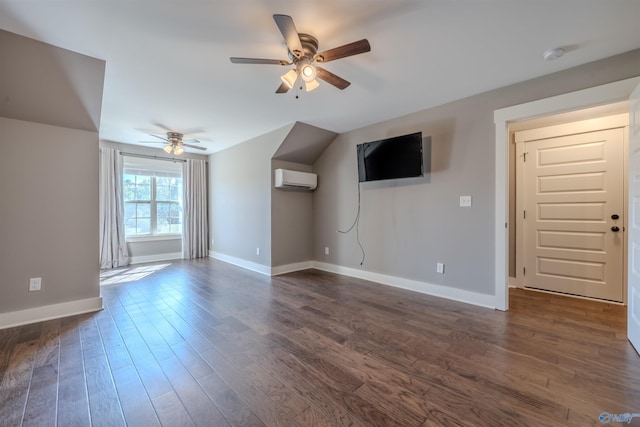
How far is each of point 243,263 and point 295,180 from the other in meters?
1.99

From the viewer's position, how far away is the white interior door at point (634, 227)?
2.02 m

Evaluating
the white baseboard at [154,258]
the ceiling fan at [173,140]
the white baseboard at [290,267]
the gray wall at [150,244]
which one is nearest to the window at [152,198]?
the gray wall at [150,244]

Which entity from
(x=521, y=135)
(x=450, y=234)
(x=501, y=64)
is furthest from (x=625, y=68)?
(x=450, y=234)

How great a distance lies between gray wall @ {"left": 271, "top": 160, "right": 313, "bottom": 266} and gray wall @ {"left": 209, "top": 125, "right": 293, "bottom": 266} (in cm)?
10

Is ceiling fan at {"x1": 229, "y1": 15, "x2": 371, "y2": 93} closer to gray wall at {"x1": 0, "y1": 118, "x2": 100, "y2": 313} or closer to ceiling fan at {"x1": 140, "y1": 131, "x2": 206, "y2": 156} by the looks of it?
gray wall at {"x1": 0, "y1": 118, "x2": 100, "y2": 313}

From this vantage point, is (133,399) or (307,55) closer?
(133,399)

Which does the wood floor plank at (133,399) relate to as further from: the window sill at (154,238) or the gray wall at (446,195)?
the window sill at (154,238)

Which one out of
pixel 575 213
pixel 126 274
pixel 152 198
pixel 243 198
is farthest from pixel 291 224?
pixel 575 213

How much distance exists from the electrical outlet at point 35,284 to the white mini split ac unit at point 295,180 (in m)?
3.03

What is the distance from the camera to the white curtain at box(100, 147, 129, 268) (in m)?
4.86

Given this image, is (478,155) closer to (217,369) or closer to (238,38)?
(238,38)

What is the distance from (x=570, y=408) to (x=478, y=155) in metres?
2.41

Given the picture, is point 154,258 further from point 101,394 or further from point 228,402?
point 228,402

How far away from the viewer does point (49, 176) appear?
2.65 metres
